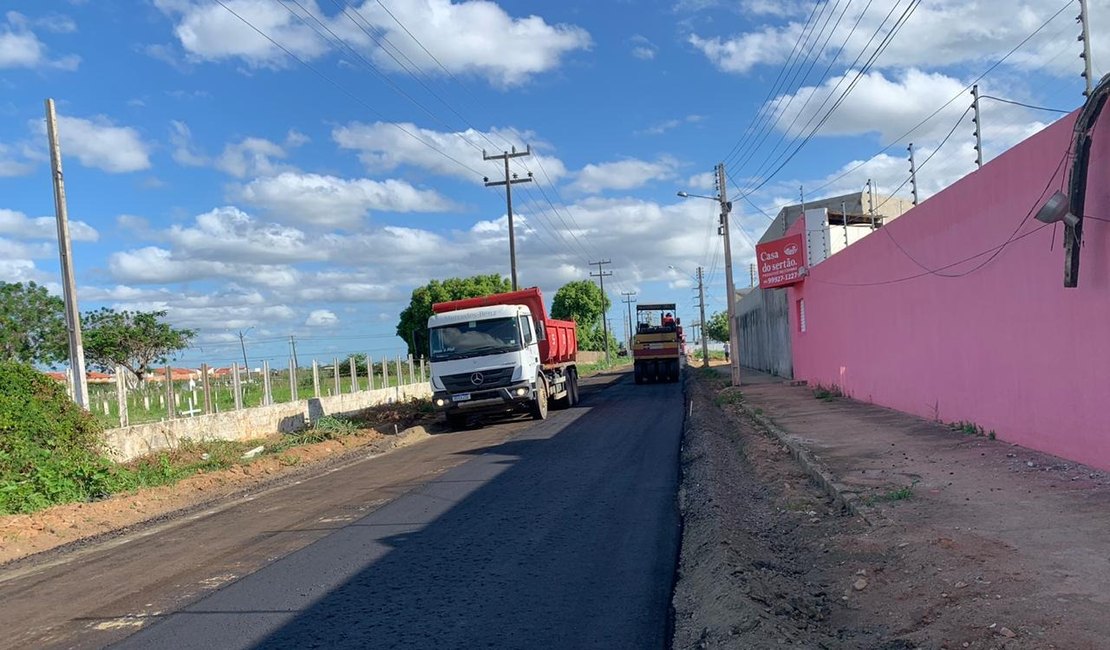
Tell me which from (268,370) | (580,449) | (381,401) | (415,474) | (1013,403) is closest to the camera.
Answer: (1013,403)

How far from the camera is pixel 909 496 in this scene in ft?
28.1

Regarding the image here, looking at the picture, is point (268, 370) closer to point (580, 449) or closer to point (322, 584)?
point (580, 449)

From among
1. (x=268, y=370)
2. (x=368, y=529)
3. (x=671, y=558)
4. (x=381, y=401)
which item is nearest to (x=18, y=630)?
(x=368, y=529)

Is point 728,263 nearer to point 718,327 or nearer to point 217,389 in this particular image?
point 217,389

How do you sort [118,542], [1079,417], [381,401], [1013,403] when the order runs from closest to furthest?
[1079,417]
[118,542]
[1013,403]
[381,401]

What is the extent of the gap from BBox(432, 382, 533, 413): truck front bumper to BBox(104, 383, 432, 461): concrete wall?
4.99 meters

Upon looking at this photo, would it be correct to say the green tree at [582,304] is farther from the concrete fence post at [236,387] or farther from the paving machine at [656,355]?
the concrete fence post at [236,387]

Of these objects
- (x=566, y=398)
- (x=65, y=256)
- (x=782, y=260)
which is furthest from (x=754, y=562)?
(x=782, y=260)

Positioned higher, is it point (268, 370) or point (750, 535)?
point (268, 370)

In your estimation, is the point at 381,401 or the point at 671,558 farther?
the point at 381,401

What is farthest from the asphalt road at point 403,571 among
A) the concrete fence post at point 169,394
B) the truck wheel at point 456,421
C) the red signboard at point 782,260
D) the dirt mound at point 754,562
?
the red signboard at point 782,260

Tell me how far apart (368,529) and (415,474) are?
4.35 metres

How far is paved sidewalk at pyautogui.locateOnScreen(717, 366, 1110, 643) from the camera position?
5711 mm

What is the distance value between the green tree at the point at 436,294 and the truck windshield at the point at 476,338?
4451 centimetres
